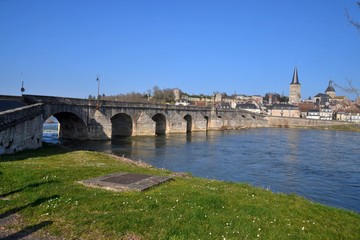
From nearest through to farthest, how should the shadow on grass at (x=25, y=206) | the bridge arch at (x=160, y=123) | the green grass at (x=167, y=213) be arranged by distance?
the green grass at (x=167, y=213) < the shadow on grass at (x=25, y=206) < the bridge arch at (x=160, y=123)

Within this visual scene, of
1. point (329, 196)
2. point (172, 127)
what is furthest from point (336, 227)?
point (172, 127)

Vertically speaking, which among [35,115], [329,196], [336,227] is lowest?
[329,196]

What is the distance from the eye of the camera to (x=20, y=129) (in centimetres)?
2064

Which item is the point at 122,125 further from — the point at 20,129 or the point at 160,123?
the point at 20,129

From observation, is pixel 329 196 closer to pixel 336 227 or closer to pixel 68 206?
pixel 336 227

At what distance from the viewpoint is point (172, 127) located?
57.9 meters

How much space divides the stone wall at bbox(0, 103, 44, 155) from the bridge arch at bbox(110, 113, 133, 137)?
78.0 feet

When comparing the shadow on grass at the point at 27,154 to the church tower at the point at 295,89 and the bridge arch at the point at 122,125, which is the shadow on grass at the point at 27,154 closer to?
the bridge arch at the point at 122,125

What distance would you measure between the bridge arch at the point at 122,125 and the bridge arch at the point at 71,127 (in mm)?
8288

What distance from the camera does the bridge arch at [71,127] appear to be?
40438 mm

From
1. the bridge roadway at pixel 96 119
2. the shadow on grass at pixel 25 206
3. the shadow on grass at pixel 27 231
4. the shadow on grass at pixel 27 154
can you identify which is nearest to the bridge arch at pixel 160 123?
the bridge roadway at pixel 96 119

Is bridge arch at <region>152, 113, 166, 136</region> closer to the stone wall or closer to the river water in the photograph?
the river water

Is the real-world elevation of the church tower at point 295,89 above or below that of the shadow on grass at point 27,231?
above

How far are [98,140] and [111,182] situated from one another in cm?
3023
